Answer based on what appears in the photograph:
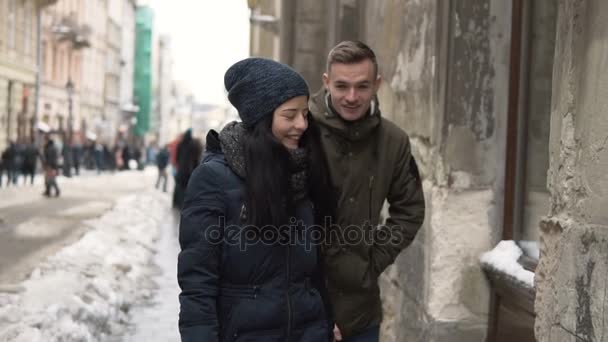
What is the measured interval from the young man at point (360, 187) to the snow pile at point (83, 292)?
2.99m

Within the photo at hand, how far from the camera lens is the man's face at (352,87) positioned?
116 inches

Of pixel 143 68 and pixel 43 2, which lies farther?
pixel 143 68

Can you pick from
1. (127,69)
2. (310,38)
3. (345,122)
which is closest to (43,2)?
(310,38)

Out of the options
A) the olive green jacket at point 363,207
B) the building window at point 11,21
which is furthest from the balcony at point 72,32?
the olive green jacket at point 363,207

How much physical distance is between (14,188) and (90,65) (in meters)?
31.5

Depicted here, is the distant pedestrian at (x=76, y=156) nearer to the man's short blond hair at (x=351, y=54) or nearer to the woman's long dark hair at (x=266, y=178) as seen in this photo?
the man's short blond hair at (x=351, y=54)

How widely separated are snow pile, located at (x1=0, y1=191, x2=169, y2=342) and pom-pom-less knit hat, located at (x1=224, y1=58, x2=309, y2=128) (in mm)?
3305

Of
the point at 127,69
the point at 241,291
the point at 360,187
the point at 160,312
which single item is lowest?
the point at 160,312

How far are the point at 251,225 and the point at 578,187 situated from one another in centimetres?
99

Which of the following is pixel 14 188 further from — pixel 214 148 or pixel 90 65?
pixel 90 65

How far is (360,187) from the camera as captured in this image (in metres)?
2.98

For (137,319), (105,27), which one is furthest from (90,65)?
(137,319)

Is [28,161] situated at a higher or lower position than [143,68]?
lower

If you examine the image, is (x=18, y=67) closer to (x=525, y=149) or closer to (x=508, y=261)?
(x=525, y=149)
